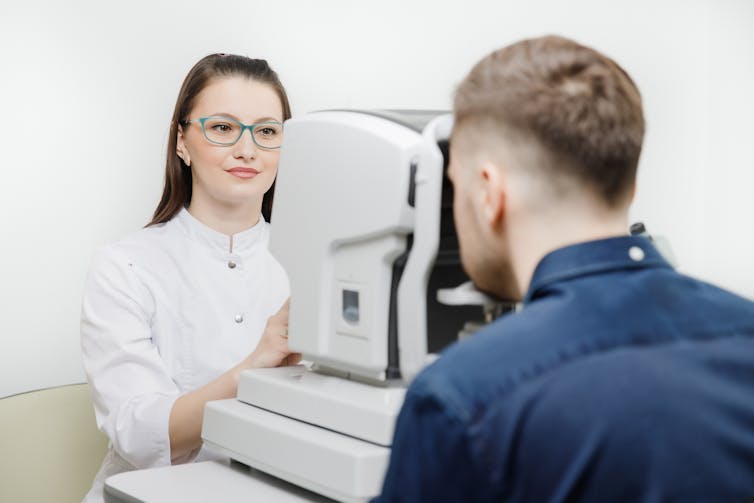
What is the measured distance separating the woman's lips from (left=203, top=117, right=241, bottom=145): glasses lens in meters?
0.05

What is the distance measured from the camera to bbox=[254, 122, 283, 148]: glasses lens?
1.89 meters

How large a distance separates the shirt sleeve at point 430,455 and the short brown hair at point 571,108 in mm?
270

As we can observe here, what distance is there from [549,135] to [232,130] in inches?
43.2

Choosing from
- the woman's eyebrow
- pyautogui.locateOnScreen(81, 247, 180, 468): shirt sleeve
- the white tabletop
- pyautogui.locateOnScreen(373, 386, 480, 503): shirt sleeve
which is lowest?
the white tabletop

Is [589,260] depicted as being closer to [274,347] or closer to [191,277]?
[274,347]

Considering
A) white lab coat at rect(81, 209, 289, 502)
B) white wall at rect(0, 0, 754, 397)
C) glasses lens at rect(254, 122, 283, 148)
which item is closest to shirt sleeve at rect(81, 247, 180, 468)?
white lab coat at rect(81, 209, 289, 502)

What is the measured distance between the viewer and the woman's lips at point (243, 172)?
6.15 ft

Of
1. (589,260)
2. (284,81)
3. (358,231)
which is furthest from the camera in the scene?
(284,81)

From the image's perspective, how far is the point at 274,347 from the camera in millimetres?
1549

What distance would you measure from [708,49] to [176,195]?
5.87ft

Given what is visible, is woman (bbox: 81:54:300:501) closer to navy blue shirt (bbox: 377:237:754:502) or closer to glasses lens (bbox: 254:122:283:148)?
glasses lens (bbox: 254:122:283:148)

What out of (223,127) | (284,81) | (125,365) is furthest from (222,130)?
(284,81)

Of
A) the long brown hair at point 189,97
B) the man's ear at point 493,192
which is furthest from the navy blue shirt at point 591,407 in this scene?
the long brown hair at point 189,97

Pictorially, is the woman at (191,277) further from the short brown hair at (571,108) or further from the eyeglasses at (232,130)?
the short brown hair at (571,108)
